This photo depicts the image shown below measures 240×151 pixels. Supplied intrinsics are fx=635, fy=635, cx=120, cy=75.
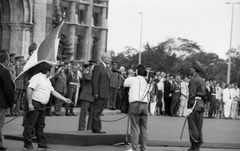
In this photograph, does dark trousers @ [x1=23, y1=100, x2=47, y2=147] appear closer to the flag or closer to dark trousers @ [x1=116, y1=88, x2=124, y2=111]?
the flag

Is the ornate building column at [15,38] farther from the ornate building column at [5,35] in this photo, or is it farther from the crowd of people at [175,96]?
the crowd of people at [175,96]

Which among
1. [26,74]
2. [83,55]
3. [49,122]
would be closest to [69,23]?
[83,55]

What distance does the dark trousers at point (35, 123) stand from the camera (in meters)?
13.5

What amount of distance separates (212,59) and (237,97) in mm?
91650

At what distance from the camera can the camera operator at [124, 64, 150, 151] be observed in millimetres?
14133

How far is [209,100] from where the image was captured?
115 feet

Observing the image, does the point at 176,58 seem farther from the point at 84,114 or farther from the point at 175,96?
the point at 84,114

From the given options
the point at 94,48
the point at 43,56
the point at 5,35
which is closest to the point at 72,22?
the point at 94,48

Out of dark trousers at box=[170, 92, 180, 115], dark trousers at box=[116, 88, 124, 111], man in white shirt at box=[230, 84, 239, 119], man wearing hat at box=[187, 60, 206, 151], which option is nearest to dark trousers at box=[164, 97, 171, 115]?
dark trousers at box=[170, 92, 180, 115]

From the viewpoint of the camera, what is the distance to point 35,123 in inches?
536

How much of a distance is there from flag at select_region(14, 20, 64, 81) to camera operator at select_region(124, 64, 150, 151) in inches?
76.5

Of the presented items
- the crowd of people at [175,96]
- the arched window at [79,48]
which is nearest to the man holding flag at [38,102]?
the crowd of people at [175,96]

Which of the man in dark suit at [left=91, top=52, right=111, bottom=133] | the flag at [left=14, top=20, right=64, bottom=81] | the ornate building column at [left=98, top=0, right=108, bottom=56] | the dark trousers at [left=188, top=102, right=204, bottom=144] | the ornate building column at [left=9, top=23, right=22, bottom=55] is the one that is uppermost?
the ornate building column at [left=98, top=0, right=108, bottom=56]

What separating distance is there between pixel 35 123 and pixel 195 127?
4.23 metres
